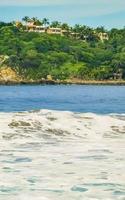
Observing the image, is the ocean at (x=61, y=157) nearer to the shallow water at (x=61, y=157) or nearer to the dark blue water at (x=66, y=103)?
the shallow water at (x=61, y=157)

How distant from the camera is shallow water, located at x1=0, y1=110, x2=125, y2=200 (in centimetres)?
1157

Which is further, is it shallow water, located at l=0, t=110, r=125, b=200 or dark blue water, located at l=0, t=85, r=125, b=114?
dark blue water, located at l=0, t=85, r=125, b=114

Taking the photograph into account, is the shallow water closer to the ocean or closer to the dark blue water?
the ocean

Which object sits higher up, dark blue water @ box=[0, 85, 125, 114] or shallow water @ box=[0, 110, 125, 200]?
shallow water @ box=[0, 110, 125, 200]

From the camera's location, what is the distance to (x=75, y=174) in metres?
13.2

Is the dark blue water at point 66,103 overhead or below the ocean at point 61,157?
below

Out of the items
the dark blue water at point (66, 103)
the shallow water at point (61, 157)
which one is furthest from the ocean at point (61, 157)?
the dark blue water at point (66, 103)

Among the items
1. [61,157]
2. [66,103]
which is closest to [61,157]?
[61,157]

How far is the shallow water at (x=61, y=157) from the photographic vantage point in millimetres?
11570

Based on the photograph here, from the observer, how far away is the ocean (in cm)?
1157

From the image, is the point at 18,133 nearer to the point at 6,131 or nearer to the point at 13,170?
the point at 6,131

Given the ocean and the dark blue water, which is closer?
the ocean

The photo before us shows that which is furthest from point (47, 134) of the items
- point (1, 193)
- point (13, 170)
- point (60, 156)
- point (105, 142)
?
point (1, 193)

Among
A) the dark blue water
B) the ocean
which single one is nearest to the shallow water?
the ocean
